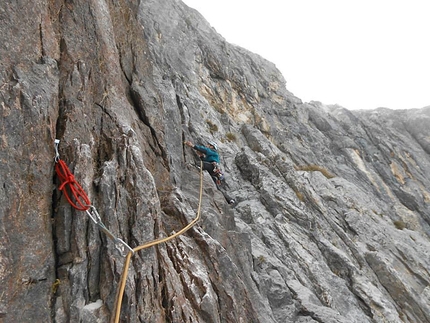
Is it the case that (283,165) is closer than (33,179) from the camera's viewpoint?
No

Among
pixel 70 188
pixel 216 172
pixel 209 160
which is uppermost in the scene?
pixel 209 160

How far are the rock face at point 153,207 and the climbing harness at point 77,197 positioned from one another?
151mm

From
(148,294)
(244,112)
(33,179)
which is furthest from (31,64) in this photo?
(244,112)

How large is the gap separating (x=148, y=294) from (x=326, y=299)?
8.72 meters

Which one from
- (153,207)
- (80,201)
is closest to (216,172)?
(153,207)

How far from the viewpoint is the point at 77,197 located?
674cm

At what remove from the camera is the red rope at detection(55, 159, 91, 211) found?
6691 mm

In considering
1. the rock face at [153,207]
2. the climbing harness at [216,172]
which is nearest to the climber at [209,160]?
the climbing harness at [216,172]

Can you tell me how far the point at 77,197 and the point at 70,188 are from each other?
24 cm

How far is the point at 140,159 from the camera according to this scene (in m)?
8.79

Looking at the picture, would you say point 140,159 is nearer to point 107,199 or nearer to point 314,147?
point 107,199

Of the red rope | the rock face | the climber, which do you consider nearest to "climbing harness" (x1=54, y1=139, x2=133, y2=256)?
the red rope

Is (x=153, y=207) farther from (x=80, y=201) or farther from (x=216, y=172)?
(x=216, y=172)

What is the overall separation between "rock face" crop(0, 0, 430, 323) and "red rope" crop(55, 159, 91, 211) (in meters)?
0.18
